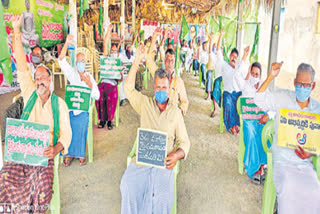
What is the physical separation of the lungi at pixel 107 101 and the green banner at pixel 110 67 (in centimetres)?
19

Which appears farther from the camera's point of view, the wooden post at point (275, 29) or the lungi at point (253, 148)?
the wooden post at point (275, 29)

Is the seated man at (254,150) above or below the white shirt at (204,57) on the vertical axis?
below

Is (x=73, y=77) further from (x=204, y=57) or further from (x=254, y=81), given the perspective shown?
(x=204, y=57)

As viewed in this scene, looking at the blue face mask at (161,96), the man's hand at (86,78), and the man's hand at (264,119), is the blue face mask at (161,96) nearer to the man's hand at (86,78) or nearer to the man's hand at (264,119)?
the man's hand at (264,119)

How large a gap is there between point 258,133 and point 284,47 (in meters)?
7.84

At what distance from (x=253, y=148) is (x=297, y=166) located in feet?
3.23

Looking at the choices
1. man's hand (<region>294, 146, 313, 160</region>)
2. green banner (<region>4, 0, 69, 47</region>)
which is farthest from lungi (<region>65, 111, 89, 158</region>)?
green banner (<region>4, 0, 69, 47</region>)

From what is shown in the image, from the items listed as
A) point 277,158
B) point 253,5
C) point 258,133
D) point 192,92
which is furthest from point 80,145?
point 192,92

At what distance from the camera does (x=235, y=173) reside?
3783 mm

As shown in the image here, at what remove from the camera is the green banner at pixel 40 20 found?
27.5 feet

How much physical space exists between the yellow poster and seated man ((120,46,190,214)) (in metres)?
0.74

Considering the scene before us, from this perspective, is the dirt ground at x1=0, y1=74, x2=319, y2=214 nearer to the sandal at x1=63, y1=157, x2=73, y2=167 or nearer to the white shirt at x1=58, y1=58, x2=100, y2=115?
the sandal at x1=63, y1=157, x2=73, y2=167

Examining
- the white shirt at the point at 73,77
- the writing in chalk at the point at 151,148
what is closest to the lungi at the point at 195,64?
the white shirt at the point at 73,77

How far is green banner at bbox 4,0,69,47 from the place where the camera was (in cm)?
838
